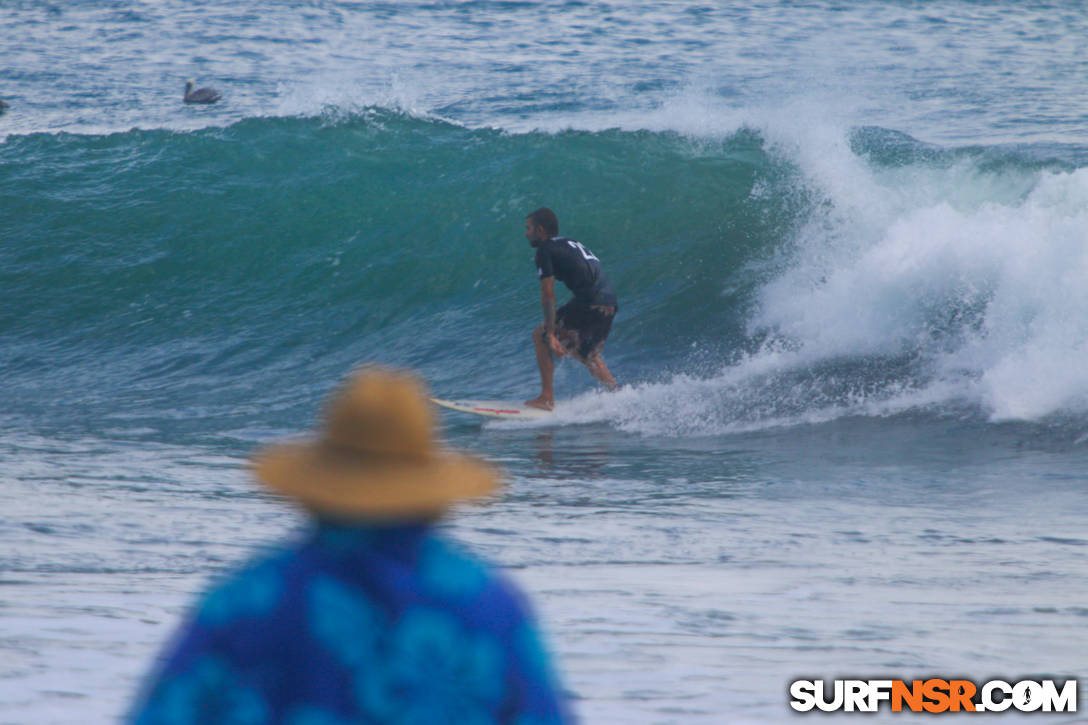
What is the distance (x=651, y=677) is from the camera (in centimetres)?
318

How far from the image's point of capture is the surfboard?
8.23 m

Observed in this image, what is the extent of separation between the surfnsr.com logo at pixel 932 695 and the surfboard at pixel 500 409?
16.8ft

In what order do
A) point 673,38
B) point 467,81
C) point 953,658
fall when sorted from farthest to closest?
point 673,38 → point 467,81 → point 953,658

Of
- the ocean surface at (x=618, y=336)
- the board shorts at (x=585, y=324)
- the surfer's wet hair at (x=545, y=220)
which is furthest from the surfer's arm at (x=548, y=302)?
the ocean surface at (x=618, y=336)

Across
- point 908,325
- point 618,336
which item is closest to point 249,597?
point 908,325

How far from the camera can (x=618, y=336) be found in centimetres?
1052

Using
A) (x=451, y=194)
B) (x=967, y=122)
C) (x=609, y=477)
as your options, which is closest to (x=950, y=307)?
A: (x=609, y=477)

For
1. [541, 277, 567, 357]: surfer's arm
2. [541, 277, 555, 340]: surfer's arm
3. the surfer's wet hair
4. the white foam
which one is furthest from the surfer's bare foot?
the surfer's wet hair

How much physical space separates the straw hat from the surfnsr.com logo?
187cm

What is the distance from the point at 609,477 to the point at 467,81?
14247 millimetres

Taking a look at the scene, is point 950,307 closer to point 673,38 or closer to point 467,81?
point 467,81

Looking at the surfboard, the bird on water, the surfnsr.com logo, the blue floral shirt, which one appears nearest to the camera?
the blue floral shirt

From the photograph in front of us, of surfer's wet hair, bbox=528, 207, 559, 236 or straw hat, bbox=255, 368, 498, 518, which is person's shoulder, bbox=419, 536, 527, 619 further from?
surfer's wet hair, bbox=528, 207, 559, 236

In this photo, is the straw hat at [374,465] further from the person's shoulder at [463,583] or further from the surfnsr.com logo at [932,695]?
the surfnsr.com logo at [932,695]
